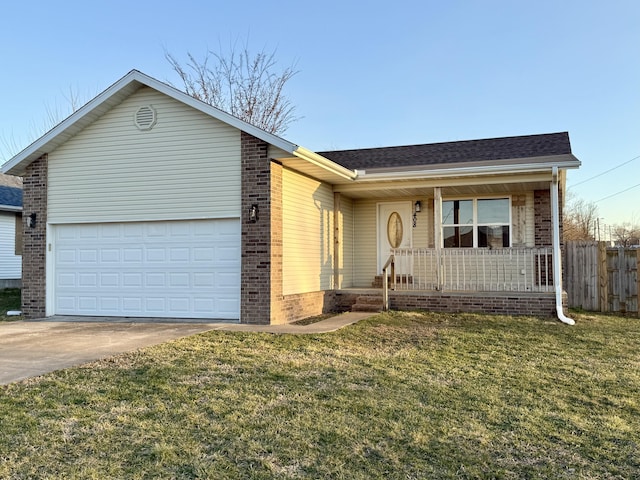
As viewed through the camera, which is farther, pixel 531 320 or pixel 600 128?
pixel 600 128

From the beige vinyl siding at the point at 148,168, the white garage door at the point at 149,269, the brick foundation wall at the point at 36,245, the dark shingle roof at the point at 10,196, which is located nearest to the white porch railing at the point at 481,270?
the white garage door at the point at 149,269

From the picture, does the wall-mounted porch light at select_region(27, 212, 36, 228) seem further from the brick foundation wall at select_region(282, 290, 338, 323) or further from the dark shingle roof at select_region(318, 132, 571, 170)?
the dark shingle roof at select_region(318, 132, 571, 170)

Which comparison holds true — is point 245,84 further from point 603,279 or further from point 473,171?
point 603,279

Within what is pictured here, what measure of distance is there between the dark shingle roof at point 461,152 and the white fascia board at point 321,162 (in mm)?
1948

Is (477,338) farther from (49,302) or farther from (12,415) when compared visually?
(49,302)

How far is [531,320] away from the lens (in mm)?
10398

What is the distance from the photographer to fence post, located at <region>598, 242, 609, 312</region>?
12281 millimetres

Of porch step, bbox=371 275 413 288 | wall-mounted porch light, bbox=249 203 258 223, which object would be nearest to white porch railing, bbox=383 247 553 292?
porch step, bbox=371 275 413 288

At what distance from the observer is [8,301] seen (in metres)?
14.6

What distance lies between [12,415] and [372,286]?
10424 millimetres

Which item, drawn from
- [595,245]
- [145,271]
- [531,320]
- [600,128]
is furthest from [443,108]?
[145,271]

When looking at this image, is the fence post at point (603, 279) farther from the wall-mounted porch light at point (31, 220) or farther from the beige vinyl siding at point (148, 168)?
the wall-mounted porch light at point (31, 220)

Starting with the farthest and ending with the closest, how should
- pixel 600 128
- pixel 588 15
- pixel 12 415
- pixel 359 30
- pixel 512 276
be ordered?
pixel 600 128
pixel 359 30
pixel 588 15
pixel 512 276
pixel 12 415

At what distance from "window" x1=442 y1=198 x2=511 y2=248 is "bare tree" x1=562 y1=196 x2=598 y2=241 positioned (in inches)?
1126
